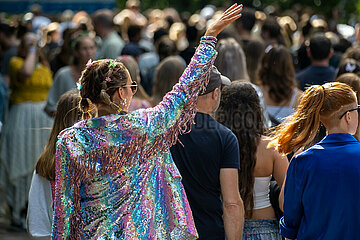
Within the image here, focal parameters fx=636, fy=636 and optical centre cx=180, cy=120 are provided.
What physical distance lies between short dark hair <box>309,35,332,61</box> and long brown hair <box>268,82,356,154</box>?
3437 millimetres

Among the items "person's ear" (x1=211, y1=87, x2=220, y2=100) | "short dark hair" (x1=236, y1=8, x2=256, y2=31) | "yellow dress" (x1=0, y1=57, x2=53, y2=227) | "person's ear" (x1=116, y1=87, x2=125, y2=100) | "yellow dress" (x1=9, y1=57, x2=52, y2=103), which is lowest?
"yellow dress" (x1=0, y1=57, x2=53, y2=227)

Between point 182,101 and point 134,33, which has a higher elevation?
point 134,33

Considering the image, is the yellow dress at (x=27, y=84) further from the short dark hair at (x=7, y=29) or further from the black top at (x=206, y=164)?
the black top at (x=206, y=164)

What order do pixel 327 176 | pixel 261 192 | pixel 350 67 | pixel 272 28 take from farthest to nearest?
1. pixel 272 28
2. pixel 350 67
3. pixel 261 192
4. pixel 327 176

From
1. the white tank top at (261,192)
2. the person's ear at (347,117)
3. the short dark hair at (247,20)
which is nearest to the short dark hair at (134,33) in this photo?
the short dark hair at (247,20)

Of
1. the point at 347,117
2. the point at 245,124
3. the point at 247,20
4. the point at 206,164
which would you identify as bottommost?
the point at 206,164

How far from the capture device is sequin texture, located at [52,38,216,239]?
3238 millimetres

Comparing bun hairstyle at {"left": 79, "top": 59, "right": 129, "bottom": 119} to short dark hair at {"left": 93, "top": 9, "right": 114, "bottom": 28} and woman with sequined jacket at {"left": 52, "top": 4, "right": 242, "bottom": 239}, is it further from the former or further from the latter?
short dark hair at {"left": 93, "top": 9, "right": 114, "bottom": 28}

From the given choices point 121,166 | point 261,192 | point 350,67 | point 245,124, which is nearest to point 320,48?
point 350,67

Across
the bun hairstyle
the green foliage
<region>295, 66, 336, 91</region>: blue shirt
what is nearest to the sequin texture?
the bun hairstyle

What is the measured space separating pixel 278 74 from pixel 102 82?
10.4 ft

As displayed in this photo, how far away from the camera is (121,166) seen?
330 centimetres

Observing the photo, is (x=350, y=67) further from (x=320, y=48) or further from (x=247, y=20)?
(x=247, y=20)

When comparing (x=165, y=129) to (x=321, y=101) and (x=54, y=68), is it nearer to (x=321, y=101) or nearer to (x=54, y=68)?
(x=321, y=101)
